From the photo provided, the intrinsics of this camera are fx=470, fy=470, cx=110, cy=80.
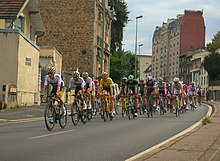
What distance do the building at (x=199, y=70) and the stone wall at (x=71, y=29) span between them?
2480 inches

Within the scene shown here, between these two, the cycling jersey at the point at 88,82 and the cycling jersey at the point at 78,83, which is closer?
the cycling jersey at the point at 78,83

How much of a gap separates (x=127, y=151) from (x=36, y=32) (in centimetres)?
2734

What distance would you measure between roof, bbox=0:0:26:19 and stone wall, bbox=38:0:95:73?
730 inches

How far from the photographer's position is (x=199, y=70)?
111562 mm

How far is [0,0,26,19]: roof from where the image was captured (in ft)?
93.2

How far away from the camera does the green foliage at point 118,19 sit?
64.8 m

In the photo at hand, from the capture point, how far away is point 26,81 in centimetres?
2766

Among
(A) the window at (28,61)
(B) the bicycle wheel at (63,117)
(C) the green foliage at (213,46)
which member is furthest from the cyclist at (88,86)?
(C) the green foliage at (213,46)

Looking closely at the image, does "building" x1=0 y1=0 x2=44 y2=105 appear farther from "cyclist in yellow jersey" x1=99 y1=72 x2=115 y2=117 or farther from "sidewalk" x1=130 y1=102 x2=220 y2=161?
"sidewalk" x1=130 y1=102 x2=220 y2=161

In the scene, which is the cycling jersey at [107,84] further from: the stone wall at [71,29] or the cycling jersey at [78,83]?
the stone wall at [71,29]

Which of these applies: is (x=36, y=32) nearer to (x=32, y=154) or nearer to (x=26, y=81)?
(x=26, y=81)

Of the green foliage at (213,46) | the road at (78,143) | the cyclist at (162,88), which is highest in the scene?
the green foliage at (213,46)

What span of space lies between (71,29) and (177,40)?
3383 inches

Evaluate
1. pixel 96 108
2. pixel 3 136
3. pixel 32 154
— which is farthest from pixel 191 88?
pixel 32 154
